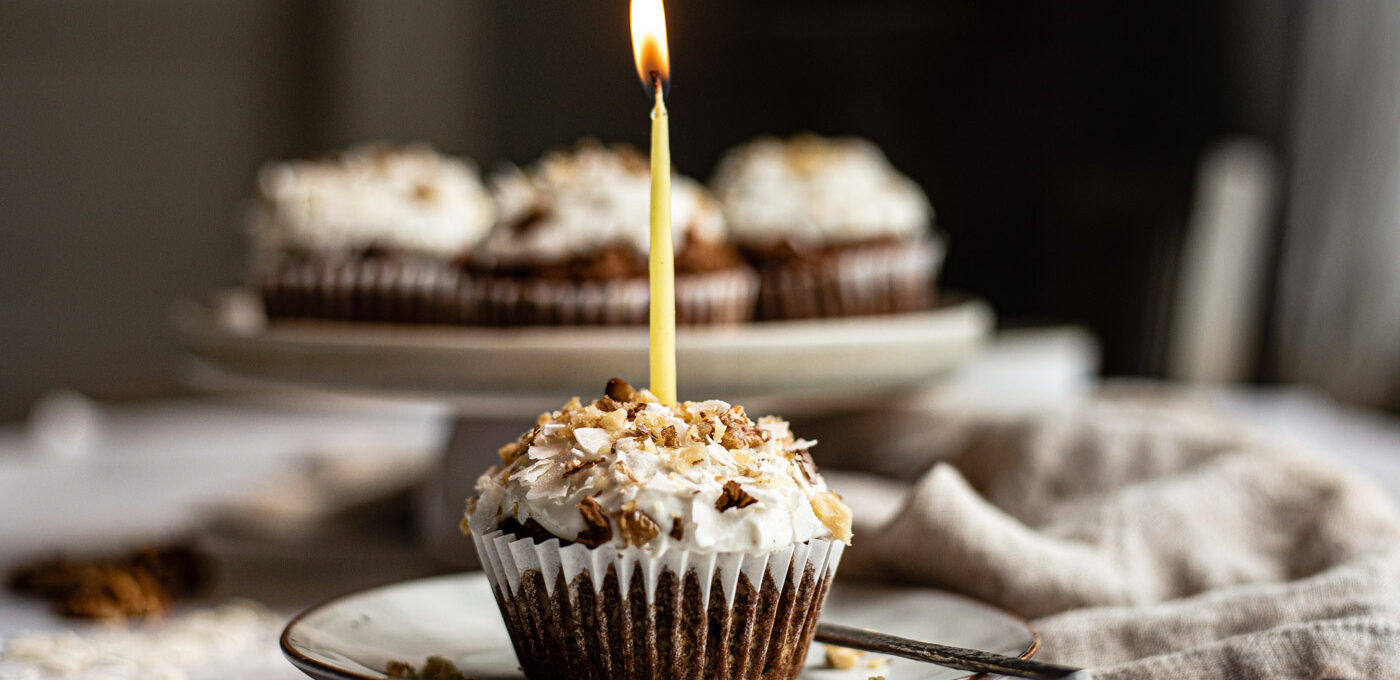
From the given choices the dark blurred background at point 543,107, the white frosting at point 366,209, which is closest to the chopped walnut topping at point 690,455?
Result: the white frosting at point 366,209

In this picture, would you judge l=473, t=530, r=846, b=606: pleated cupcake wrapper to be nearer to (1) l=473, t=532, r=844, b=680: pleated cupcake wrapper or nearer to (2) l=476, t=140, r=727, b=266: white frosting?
(1) l=473, t=532, r=844, b=680: pleated cupcake wrapper

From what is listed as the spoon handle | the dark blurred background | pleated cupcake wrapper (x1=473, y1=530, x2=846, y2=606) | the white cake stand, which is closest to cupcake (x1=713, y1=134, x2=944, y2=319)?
the white cake stand

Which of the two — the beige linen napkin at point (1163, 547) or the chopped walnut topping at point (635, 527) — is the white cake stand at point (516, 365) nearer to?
the beige linen napkin at point (1163, 547)

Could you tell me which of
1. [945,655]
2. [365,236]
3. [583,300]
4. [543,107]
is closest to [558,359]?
[583,300]

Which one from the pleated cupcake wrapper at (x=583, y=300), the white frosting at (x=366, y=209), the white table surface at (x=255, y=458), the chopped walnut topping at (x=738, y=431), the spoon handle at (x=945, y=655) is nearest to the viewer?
the spoon handle at (x=945, y=655)

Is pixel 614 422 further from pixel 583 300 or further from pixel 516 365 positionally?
pixel 583 300

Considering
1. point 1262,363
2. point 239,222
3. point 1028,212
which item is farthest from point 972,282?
point 239,222
